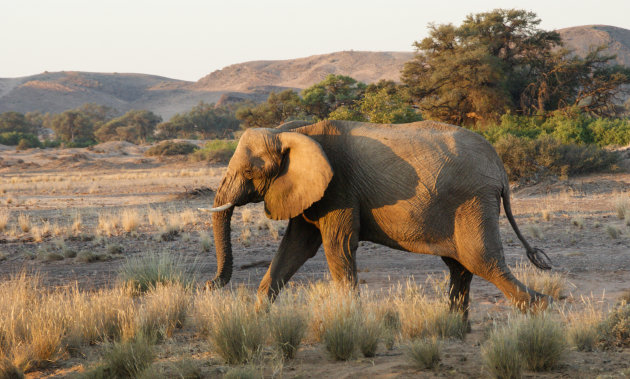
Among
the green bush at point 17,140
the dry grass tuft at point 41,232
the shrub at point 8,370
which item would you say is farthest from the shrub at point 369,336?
the green bush at point 17,140

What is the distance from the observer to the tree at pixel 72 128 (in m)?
71.6

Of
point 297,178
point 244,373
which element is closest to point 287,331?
point 244,373

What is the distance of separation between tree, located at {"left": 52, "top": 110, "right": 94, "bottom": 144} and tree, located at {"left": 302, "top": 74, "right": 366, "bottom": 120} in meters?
39.6

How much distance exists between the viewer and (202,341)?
232 inches

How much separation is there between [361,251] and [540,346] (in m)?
7.41

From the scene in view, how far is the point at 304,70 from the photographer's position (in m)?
180

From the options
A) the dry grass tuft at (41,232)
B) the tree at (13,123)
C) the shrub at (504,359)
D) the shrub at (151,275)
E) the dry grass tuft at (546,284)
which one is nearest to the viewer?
the shrub at (504,359)

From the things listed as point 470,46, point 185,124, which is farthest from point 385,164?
point 185,124

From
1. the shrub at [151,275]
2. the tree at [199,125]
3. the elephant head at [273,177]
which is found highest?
the tree at [199,125]

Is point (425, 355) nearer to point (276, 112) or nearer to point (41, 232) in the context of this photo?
point (41, 232)

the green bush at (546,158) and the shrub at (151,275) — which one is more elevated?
the green bush at (546,158)

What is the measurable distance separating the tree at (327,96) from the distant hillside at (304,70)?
12205 cm

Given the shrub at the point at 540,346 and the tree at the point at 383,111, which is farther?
the tree at the point at 383,111

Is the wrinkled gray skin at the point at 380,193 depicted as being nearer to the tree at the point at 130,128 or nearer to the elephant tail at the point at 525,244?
the elephant tail at the point at 525,244
